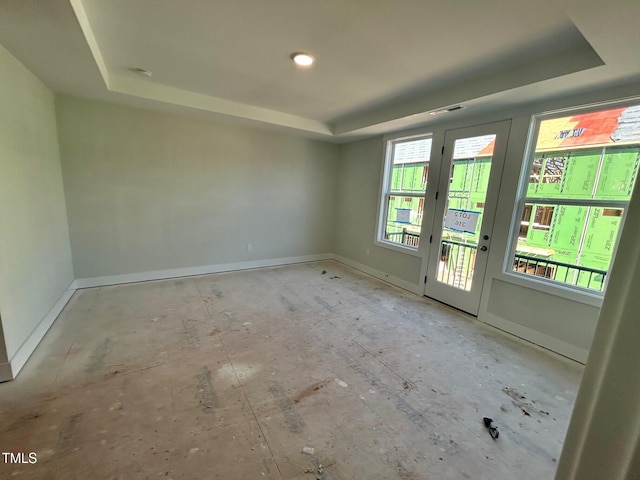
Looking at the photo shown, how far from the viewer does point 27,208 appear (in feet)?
7.93

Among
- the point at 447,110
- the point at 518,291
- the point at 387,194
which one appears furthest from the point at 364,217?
the point at 518,291

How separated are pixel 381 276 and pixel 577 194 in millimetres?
2750

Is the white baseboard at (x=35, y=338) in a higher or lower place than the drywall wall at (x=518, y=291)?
lower

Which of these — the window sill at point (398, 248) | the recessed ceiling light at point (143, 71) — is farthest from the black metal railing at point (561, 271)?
the recessed ceiling light at point (143, 71)

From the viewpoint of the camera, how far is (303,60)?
2428mm

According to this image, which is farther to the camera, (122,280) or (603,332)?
(122,280)

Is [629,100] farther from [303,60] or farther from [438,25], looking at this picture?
[303,60]

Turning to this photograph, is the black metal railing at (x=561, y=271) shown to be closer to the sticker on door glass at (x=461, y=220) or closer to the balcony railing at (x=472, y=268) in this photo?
the balcony railing at (x=472, y=268)

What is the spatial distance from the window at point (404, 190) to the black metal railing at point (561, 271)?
137 centimetres

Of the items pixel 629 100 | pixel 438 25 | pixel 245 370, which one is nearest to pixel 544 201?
pixel 629 100

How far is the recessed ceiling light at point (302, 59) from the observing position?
2348 millimetres

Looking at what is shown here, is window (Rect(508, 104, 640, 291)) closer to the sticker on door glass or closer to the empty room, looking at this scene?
the empty room

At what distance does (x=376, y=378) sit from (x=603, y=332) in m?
1.88

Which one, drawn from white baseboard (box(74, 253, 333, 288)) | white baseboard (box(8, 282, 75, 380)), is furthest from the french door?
white baseboard (box(8, 282, 75, 380))
